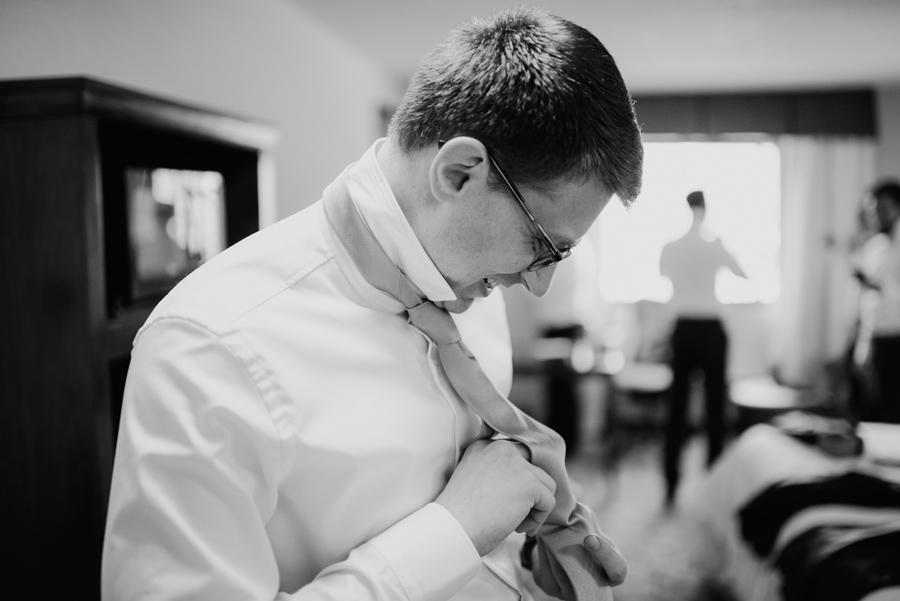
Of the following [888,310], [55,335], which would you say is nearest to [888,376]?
[888,310]

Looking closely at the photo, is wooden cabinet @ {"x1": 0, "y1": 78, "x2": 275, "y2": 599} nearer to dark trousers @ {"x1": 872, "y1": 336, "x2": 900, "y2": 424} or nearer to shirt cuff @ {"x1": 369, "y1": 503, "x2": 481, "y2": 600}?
shirt cuff @ {"x1": 369, "y1": 503, "x2": 481, "y2": 600}

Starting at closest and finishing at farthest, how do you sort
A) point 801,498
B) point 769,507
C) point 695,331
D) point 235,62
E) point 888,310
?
point 801,498, point 769,507, point 235,62, point 695,331, point 888,310

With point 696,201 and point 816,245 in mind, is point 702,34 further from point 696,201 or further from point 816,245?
point 816,245

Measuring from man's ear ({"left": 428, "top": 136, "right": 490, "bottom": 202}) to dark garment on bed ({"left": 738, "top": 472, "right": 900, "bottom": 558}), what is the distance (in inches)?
81.8

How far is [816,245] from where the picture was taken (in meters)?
6.27

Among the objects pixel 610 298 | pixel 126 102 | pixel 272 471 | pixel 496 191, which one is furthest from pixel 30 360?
pixel 610 298

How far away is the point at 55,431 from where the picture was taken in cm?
141

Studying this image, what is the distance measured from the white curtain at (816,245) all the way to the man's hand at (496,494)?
6.04 m

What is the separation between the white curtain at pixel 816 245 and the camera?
620cm

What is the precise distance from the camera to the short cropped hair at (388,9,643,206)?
2.47ft

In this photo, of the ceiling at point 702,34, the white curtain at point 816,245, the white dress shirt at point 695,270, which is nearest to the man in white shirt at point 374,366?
the ceiling at point 702,34

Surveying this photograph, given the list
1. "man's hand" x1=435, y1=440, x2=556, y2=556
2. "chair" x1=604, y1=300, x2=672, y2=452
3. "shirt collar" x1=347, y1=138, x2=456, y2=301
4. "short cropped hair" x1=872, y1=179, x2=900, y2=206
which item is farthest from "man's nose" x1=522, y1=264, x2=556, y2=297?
"chair" x1=604, y1=300, x2=672, y2=452

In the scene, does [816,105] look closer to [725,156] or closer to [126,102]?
[725,156]

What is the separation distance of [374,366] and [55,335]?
2.97 ft
